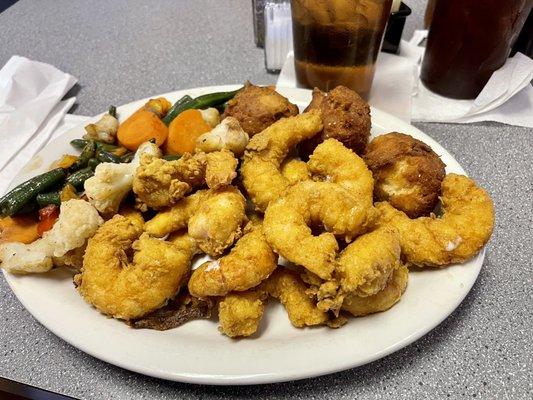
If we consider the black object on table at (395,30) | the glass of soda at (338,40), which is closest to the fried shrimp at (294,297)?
the glass of soda at (338,40)

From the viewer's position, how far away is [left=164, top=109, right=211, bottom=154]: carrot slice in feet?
4.20

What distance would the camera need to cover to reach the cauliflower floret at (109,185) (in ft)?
3.31

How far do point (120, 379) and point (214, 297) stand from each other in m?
0.26

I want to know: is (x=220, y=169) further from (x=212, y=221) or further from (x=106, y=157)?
(x=106, y=157)

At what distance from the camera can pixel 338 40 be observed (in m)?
1.39

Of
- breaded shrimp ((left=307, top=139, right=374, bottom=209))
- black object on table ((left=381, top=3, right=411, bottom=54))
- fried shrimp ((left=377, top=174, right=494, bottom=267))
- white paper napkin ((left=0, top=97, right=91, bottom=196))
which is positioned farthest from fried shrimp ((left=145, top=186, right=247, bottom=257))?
black object on table ((left=381, top=3, right=411, bottom=54))

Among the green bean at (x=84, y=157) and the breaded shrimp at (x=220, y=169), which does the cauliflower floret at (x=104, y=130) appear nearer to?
the green bean at (x=84, y=157)

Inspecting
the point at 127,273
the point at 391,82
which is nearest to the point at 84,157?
the point at 127,273

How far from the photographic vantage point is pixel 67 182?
1187 mm

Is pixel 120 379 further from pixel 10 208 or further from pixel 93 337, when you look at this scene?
pixel 10 208

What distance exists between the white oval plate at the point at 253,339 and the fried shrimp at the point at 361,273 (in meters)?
0.08

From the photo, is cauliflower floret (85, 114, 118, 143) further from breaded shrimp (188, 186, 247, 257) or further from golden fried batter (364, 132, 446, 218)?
golden fried batter (364, 132, 446, 218)

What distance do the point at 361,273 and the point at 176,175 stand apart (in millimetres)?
499

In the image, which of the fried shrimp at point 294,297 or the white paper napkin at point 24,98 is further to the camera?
the white paper napkin at point 24,98
